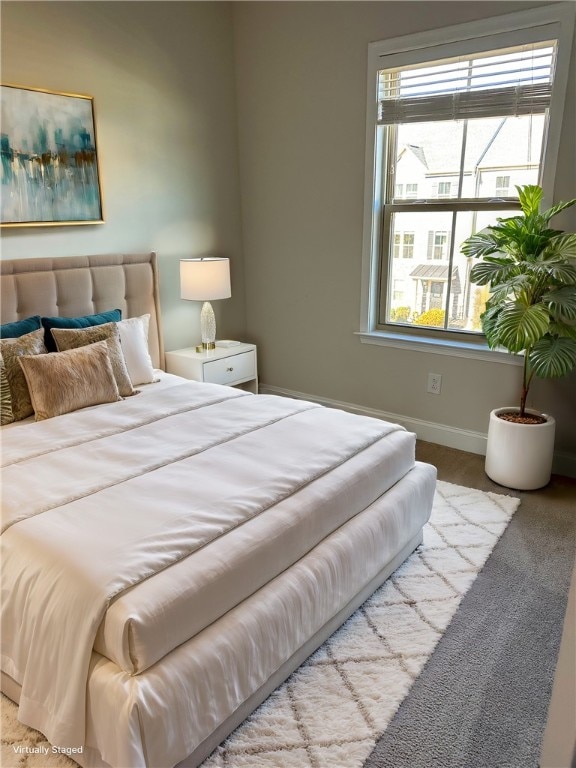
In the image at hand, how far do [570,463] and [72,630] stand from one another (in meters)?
2.80

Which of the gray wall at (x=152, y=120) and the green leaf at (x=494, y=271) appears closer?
the green leaf at (x=494, y=271)

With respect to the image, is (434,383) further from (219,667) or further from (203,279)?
(219,667)

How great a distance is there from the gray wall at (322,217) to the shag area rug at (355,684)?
1183 mm

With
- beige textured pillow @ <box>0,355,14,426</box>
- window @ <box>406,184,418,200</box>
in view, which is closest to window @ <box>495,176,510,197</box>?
window @ <box>406,184,418,200</box>

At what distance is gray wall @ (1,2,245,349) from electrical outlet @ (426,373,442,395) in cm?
166

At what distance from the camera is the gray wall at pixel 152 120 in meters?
3.04

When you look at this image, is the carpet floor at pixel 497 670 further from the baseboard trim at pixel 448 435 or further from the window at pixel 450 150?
the window at pixel 450 150

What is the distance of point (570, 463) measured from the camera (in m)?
3.21

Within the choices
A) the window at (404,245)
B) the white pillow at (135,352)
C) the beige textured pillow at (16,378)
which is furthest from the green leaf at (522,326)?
the beige textured pillow at (16,378)

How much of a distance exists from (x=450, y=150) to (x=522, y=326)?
4.26 feet

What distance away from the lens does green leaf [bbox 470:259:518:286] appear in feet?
9.41

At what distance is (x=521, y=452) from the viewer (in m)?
3.00

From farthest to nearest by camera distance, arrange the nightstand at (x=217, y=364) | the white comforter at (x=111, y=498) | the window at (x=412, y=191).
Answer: the nightstand at (x=217, y=364)
the window at (x=412, y=191)
the white comforter at (x=111, y=498)

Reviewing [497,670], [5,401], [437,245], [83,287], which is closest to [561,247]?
[437,245]
